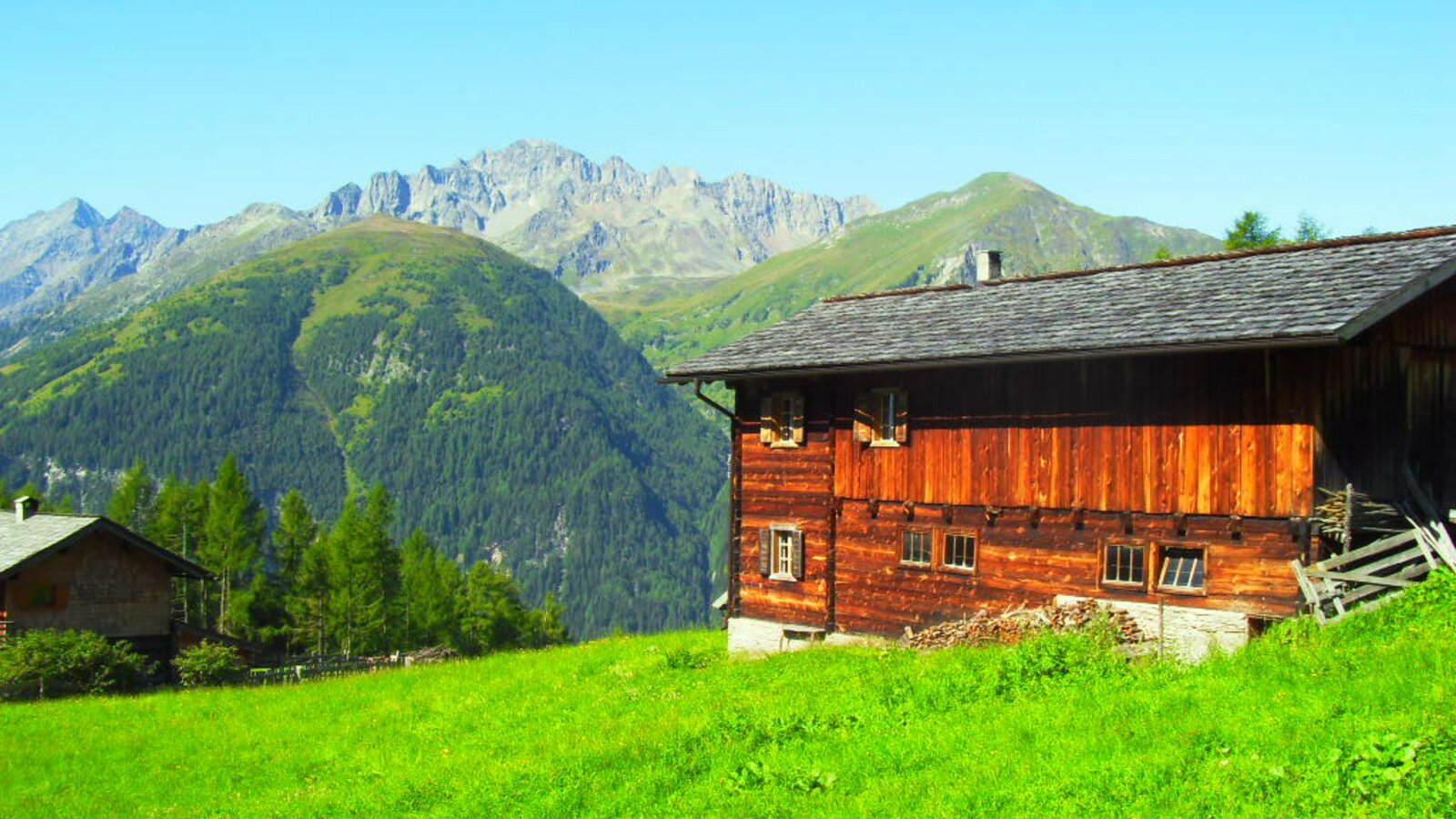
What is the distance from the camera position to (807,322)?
33.8 m

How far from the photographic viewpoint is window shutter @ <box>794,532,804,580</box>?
3186cm

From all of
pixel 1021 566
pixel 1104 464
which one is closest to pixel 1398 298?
pixel 1104 464

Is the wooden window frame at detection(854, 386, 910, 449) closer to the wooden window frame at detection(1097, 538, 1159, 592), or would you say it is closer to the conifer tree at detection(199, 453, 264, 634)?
the wooden window frame at detection(1097, 538, 1159, 592)

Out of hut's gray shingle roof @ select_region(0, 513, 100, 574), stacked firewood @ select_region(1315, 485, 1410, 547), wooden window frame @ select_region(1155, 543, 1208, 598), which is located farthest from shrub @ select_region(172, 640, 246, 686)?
stacked firewood @ select_region(1315, 485, 1410, 547)

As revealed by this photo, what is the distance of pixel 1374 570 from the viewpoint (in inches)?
857

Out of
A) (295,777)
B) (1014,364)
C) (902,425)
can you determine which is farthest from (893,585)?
(295,777)

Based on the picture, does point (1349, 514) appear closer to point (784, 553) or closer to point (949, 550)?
point (949, 550)

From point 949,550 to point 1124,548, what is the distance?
444 centimetres

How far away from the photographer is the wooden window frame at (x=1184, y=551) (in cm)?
2403

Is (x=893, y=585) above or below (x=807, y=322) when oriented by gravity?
below

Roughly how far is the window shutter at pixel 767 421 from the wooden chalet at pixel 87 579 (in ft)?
85.4

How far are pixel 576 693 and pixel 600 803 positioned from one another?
10.9m

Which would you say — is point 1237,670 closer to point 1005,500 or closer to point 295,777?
point 1005,500

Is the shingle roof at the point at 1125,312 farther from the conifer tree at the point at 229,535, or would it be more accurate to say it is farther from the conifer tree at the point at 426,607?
the conifer tree at the point at 426,607
